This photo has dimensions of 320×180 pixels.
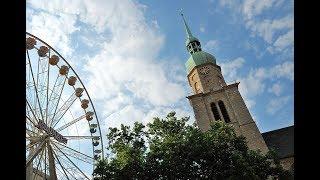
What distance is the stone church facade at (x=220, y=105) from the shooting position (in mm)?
38938

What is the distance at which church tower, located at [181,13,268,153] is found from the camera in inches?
1542

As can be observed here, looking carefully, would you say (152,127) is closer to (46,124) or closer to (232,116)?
(46,124)

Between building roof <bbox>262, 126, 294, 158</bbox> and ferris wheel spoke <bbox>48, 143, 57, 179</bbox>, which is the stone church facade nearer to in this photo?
building roof <bbox>262, 126, 294, 158</bbox>

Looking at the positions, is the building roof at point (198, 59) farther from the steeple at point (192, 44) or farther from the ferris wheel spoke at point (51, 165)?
the ferris wheel spoke at point (51, 165)

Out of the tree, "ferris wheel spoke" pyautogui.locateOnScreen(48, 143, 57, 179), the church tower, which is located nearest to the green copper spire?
the church tower

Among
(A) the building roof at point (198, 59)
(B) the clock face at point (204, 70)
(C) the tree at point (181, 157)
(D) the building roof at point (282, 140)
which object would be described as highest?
(A) the building roof at point (198, 59)

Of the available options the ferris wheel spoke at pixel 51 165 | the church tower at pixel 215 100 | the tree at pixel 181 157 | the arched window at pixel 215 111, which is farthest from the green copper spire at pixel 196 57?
the ferris wheel spoke at pixel 51 165

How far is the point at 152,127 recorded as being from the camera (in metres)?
26.6

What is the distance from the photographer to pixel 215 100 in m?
42.8

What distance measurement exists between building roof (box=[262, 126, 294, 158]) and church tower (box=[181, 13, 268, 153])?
4.60m

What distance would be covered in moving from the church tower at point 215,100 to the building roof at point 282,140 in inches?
181

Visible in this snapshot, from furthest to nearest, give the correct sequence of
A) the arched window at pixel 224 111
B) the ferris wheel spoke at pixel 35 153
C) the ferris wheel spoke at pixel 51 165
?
the arched window at pixel 224 111
the ferris wheel spoke at pixel 51 165
the ferris wheel spoke at pixel 35 153
